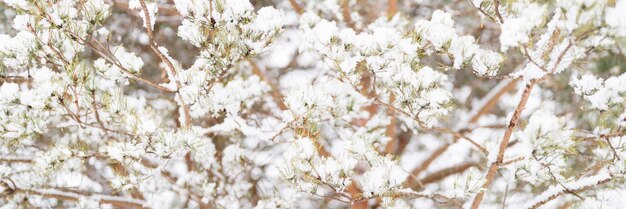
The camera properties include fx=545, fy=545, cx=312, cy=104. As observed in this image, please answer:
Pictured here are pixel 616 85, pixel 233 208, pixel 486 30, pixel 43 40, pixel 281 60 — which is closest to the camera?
pixel 616 85

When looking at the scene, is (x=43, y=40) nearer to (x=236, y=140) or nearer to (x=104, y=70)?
(x=104, y=70)

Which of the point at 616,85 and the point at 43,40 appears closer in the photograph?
the point at 616,85

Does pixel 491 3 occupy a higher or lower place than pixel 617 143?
higher

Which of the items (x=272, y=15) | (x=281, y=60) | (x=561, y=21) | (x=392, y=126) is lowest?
(x=561, y=21)

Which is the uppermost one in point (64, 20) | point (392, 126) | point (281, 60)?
point (281, 60)

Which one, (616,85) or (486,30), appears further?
(486,30)

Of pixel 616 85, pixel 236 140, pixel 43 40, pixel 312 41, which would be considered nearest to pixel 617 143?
pixel 616 85

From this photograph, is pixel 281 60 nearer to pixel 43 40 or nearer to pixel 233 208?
pixel 233 208

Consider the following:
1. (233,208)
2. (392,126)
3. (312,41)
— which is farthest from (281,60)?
(312,41)

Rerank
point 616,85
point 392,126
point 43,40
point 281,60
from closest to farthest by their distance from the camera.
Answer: point 616,85 < point 43,40 < point 392,126 < point 281,60
